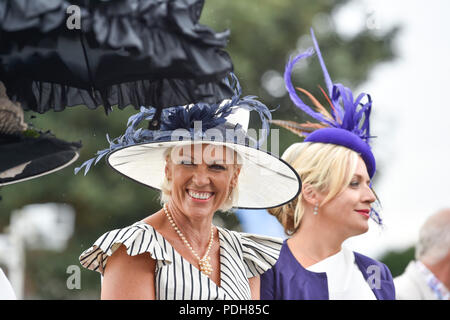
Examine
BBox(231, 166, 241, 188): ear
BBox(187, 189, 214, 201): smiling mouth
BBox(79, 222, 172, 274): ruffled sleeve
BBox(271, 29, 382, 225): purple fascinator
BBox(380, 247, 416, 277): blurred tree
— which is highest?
BBox(271, 29, 382, 225): purple fascinator

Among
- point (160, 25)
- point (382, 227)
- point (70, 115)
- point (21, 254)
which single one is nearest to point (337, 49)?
point (70, 115)

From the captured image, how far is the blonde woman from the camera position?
300cm

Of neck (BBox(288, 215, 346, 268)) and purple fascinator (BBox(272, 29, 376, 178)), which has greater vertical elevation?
purple fascinator (BBox(272, 29, 376, 178))

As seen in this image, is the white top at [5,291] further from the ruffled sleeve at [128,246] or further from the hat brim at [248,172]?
the hat brim at [248,172]

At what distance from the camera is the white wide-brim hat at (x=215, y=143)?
8.58ft

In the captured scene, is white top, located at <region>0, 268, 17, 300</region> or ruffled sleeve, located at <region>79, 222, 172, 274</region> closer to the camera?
white top, located at <region>0, 268, 17, 300</region>

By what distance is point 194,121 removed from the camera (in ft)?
8.67

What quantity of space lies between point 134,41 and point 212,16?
650cm

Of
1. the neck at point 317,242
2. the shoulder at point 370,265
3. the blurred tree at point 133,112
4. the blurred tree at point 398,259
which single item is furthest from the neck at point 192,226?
the blurred tree at point 398,259

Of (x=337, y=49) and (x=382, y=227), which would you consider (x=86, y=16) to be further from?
(x=337, y=49)

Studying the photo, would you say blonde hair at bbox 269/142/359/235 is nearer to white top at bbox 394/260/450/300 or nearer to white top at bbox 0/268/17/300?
white top at bbox 394/260/450/300

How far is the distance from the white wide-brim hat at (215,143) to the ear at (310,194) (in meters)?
0.19

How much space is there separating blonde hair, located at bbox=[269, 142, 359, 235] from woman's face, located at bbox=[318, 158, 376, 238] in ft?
0.11

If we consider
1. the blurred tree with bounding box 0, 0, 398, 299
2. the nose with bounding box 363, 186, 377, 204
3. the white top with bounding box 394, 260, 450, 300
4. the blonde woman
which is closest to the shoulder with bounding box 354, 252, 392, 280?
the blonde woman
